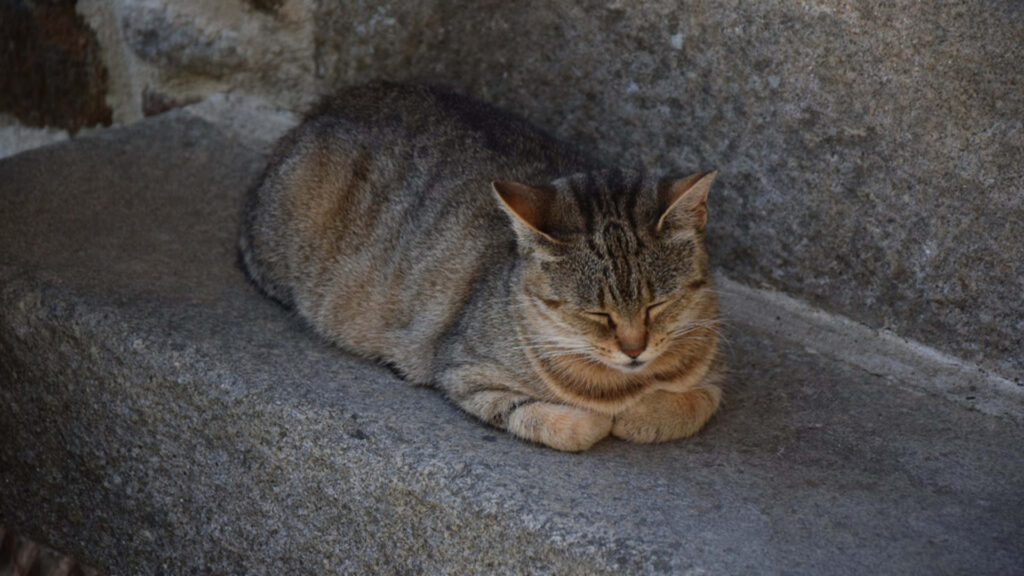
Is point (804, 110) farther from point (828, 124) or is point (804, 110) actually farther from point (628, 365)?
point (628, 365)

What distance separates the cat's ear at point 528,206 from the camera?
2744 millimetres

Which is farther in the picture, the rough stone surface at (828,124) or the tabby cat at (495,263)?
the rough stone surface at (828,124)

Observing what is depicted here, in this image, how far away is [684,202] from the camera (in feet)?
9.16

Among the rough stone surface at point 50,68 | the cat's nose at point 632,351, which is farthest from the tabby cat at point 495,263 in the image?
the rough stone surface at point 50,68

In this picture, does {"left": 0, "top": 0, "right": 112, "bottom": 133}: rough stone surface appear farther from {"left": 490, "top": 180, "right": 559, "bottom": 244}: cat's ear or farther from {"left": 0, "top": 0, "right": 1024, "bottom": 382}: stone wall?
{"left": 490, "top": 180, "right": 559, "bottom": 244}: cat's ear

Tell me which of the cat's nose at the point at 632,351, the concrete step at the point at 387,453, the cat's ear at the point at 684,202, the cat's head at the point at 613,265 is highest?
the cat's ear at the point at 684,202

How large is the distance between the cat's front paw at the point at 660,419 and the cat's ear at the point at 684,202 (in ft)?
1.47

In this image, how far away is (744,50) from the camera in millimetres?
3270

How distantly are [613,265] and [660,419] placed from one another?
1.40 ft

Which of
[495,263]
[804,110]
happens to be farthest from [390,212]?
[804,110]

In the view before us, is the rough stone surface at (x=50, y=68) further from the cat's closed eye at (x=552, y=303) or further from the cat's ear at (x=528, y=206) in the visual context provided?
the cat's closed eye at (x=552, y=303)

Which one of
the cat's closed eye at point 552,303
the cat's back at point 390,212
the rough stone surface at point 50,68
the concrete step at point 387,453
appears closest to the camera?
the concrete step at point 387,453

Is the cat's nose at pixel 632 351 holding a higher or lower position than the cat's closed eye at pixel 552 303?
lower

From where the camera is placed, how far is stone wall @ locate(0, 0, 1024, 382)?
2.94 meters
